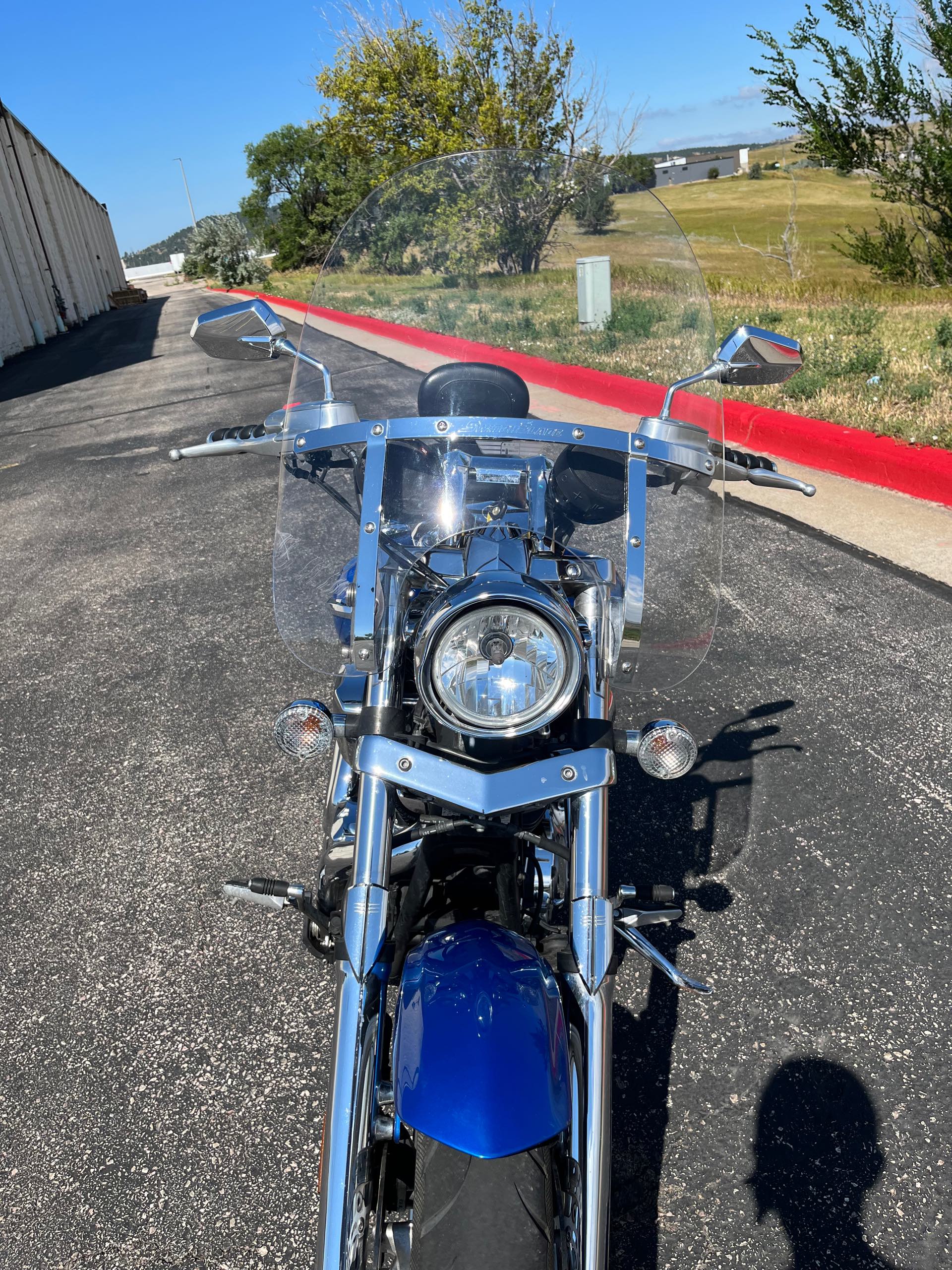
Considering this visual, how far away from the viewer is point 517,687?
1.60 meters

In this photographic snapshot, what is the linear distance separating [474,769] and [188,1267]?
1.32m

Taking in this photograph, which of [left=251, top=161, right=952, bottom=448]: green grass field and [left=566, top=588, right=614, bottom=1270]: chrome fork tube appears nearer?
[left=566, top=588, right=614, bottom=1270]: chrome fork tube

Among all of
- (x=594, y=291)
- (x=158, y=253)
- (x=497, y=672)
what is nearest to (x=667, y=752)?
(x=497, y=672)

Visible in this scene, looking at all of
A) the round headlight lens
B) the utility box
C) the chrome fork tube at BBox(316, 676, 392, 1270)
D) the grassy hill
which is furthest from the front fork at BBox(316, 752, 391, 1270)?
the grassy hill

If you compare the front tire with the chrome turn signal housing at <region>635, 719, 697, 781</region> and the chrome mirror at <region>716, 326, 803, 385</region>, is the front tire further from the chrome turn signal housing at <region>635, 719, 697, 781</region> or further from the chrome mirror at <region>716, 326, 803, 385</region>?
the chrome mirror at <region>716, 326, 803, 385</region>

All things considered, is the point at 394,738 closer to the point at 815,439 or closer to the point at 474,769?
the point at 474,769

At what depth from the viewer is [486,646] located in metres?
1.59

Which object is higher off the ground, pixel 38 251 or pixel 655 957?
pixel 38 251

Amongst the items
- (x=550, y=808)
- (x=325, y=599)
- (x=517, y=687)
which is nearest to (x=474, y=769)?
(x=517, y=687)

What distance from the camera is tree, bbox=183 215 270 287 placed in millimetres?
50844

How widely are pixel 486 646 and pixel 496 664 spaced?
35mm

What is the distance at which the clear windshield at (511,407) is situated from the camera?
1981 millimetres

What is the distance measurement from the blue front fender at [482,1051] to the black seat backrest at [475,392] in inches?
47.7

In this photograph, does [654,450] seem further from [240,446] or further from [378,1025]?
[378,1025]
